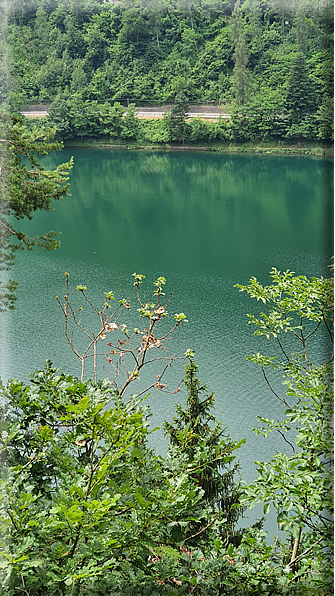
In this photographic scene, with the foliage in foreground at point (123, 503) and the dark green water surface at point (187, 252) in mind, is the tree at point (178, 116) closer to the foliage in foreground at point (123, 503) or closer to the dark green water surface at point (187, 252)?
the dark green water surface at point (187, 252)

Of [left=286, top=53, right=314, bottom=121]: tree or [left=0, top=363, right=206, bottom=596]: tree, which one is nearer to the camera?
[left=0, top=363, right=206, bottom=596]: tree

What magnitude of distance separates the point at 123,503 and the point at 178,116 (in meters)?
3.23

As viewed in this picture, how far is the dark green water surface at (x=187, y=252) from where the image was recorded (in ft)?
11.6

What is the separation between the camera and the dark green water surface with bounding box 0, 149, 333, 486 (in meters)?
3.53

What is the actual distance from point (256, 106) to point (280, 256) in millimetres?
2309

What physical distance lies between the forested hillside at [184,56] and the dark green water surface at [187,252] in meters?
0.41

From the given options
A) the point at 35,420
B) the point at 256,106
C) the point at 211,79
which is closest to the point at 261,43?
the point at 256,106

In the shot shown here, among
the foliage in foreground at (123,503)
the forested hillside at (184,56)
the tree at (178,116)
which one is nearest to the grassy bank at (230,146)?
the forested hillside at (184,56)

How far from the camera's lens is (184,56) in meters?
2.98

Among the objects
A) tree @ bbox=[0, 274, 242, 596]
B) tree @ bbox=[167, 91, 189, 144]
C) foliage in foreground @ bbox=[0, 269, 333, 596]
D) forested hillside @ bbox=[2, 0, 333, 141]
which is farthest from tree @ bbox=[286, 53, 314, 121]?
tree @ bbox=[167, 91, 189, 144]

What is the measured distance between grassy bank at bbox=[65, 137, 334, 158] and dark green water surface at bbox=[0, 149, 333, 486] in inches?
3.3

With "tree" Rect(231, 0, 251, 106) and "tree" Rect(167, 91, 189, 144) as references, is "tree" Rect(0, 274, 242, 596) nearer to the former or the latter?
"tree" Rect(231, 0, 251, 106)

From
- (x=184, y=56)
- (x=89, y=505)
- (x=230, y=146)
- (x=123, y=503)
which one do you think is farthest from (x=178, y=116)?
(x=89, y=505)

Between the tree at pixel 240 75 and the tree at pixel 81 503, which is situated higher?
the tree at pixel 240 75
